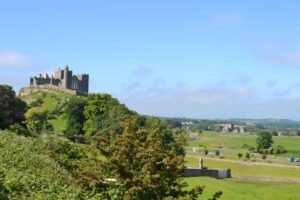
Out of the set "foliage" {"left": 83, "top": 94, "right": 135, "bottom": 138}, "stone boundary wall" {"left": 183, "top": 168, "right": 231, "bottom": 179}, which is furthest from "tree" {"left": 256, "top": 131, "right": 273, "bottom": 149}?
"stone boundary wall" {"left": 183, "top": 168, "right": 231, "bottom": 179}

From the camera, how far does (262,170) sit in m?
73.6

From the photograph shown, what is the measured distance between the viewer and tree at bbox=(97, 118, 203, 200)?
16.4 meters

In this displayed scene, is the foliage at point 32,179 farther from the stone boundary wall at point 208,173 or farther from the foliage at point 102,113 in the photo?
the foliage at point 102,113

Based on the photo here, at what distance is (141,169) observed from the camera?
55.1ft

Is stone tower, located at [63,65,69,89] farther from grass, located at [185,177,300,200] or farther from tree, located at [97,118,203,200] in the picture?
tree, located at [97,118,203,200]

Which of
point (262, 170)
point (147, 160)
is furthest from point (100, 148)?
point (262, 170)

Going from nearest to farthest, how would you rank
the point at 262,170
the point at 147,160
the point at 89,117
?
the point at 147,160 → the point at 262,170 → the point at 89,117

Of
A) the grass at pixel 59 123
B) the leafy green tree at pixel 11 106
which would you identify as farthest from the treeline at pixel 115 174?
the grass at pixel 59 123

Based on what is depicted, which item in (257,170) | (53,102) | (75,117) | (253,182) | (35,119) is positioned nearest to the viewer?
(253,182)

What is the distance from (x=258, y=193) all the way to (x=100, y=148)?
3148 centimetres

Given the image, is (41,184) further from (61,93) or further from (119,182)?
(61,93)

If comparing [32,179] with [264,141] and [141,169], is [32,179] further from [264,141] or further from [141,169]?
[264,141]

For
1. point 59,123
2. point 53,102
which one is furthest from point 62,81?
point 59,123

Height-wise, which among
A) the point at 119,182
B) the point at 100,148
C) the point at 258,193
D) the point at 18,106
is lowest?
the point at 258,193
